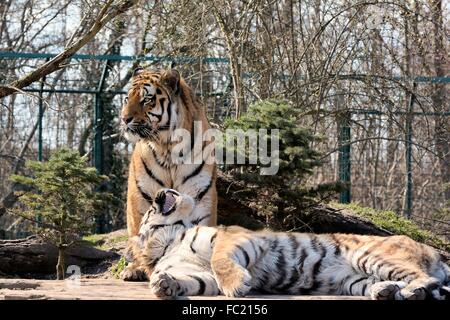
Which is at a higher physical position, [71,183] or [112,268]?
[71,183]

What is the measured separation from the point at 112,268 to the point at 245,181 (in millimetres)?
1489

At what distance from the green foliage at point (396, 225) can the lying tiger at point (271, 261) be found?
390 cm

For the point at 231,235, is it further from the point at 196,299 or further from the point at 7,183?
the point at 7,183

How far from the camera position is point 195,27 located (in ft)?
29.8

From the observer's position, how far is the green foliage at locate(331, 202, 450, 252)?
8.71 meters

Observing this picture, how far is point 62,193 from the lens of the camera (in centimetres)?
713

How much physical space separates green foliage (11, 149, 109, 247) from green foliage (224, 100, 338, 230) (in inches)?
49.5

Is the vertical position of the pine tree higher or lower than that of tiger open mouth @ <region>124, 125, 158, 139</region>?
lower

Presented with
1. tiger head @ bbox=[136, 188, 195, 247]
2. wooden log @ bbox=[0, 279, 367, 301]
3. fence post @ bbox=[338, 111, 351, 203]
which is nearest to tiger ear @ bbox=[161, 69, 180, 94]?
tiger head @ bbox=[136, 188, 195, 247]

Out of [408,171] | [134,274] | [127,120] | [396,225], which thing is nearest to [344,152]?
[408,171]

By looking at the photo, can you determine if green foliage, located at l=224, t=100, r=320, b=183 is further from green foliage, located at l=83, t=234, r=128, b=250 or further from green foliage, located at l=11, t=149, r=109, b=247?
green foliage, located at l=83, t=234, r=128, b=250

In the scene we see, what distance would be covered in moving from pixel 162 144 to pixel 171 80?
0.48 metres
